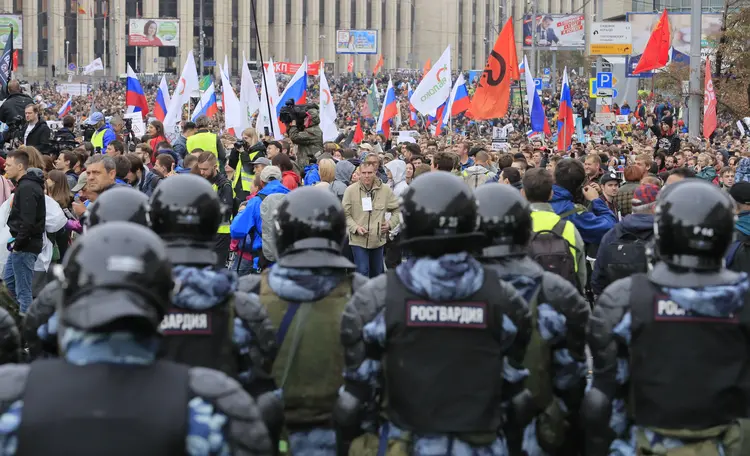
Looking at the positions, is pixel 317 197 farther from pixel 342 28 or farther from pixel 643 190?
pixel 342 28

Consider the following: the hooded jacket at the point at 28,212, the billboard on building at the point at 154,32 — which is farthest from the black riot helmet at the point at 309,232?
the billboard on building at the point at 154,32

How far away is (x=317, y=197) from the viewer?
4.93 meters

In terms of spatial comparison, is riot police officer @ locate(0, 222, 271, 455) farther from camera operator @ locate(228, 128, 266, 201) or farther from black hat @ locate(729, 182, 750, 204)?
camera operator @ locate(228, 128, 266, 201)

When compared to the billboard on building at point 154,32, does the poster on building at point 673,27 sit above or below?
below

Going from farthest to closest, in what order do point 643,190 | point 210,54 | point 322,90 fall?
point 210,54 < point 322,90 < point 643,190

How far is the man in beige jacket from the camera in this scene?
11906mm

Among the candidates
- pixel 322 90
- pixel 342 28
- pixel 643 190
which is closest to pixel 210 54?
pixel 342 28

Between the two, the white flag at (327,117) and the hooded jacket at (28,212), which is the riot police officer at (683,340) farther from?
the white flag at (327,117)

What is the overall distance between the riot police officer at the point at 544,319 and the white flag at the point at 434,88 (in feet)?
57.4

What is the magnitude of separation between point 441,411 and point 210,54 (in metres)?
99.7

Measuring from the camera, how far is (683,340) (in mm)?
4090

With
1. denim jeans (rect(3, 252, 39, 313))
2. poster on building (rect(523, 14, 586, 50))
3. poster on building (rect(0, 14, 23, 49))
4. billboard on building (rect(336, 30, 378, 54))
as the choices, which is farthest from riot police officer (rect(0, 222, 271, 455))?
billboard on building (rect(336, 30, 378, 54))

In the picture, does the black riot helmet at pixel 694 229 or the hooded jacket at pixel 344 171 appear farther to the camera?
the hooded jacket at pixel 344 171

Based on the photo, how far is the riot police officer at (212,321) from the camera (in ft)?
14.3
